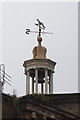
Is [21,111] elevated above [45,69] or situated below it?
below

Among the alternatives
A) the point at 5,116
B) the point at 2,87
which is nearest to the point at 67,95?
the point at 2,87

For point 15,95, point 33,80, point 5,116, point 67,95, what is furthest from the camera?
point 33,80

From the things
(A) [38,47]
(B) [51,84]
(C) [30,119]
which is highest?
(A) [38,47]

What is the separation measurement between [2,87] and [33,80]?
7.89 metres

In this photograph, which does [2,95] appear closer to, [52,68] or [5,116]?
[5,116]

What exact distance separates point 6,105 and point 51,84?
9695 millimetres

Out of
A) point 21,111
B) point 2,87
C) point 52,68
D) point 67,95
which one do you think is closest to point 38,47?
point 52,68

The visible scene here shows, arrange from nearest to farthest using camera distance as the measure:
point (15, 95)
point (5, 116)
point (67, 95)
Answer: point (5, 116) → point (15, 95) → point (67, 95)

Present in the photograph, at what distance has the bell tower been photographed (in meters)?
34.5

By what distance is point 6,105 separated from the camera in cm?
2631

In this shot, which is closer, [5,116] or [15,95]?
[5,116]

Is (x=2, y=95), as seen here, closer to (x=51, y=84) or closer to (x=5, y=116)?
(x=5, y=116)

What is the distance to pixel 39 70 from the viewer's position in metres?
34.8

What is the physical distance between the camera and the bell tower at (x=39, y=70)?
34500mm
